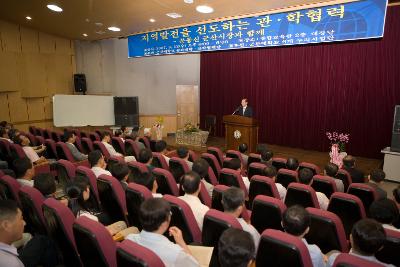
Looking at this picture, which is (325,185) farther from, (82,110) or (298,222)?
(82,110)

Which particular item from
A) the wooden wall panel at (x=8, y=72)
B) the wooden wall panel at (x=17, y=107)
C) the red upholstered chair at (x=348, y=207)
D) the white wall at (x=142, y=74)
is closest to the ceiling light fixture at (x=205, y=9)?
the red upholstered chair at (x=348, y=207)

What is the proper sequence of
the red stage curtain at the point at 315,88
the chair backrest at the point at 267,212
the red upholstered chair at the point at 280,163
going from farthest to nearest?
the red stage curtain at the point at 315,88 < the red upholstered chair at the point at 280,163 < the chair backrest at the point at 267,212

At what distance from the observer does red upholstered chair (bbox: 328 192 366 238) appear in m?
2.65

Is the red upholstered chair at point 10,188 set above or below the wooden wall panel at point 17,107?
below

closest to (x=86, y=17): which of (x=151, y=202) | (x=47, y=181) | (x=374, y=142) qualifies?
(x=47, y=181)

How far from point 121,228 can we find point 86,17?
6.20 m

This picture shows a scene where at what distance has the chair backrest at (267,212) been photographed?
2.33m

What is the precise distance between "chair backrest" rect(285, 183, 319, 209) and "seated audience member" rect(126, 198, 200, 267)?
1.46 meters

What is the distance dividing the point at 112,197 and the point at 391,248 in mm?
2236

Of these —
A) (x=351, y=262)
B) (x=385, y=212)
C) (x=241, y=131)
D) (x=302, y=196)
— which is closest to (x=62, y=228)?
(x=351, y=262)

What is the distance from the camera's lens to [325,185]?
3.41 metres

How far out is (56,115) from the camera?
984 centimetres

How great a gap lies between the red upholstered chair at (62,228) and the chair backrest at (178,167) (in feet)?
6.42

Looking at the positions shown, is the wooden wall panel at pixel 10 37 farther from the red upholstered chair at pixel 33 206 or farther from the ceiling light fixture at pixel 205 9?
the red upholstered chair at pixel 33 206
